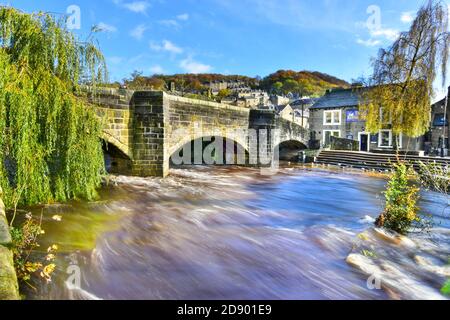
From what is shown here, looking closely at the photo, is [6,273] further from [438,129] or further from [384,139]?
[438,129]

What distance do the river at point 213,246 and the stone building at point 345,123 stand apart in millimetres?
20414

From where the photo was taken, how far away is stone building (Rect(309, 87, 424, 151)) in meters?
28.0

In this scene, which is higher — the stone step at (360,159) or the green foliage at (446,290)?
the stone step at (360,159)

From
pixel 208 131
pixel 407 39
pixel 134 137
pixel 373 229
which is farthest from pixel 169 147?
pixel 407 39

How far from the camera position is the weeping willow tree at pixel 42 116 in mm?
5512

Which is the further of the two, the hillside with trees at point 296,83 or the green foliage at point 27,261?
the hillside with trees at point 296,83

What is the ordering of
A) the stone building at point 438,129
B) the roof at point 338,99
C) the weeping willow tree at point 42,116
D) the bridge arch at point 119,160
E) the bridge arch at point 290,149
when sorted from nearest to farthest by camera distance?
the weeping willow tree at point 42,116, the bridge arch at point 119,160, the bridge arch at point 290,149, the stone building at point 438,129, the roof at point 338,99

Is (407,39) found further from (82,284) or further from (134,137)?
(82,284)

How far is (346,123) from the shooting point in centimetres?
3078

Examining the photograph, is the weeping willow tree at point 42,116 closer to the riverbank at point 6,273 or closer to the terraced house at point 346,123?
the riverbank at point 6,273

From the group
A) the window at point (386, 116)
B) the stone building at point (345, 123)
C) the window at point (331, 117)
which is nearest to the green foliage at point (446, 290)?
the window at point (386, 116)

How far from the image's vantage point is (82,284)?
3.70 m

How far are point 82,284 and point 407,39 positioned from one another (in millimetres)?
19680

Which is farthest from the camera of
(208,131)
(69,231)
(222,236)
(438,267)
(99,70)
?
(208,131)
